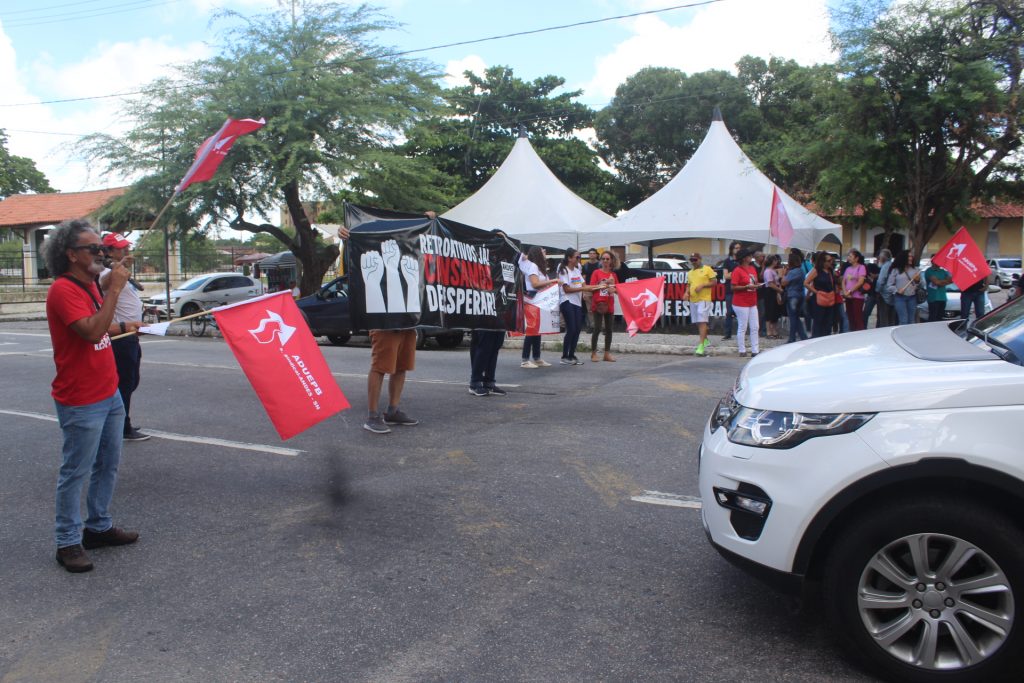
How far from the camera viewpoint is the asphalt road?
344 cm

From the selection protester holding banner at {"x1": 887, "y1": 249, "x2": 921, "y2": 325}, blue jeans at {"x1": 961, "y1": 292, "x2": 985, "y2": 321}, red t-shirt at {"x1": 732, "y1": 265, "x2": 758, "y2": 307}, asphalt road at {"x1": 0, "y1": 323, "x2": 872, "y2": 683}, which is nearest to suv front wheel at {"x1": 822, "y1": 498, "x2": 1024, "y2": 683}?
asphalt road at {"x1": 0, "y1": 323, "x2": 872, "y2": 683}

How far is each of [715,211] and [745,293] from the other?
270 inches

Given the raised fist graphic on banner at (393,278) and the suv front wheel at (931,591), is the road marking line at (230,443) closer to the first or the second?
the raised fist graphic on banner at (393,278)

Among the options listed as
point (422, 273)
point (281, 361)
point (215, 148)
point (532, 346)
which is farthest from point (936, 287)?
point (281, 361)

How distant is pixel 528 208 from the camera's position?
22.0 m

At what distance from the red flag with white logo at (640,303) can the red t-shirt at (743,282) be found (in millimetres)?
1168

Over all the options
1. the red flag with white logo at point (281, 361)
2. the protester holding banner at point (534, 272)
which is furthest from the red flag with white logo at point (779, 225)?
the red flag with white logo at point (281, 361)

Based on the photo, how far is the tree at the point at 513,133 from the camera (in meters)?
42.5

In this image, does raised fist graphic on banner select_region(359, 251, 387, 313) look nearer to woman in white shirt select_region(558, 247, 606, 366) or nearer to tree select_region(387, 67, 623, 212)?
woman in white shirt select_region(558, 247, 606, 366)

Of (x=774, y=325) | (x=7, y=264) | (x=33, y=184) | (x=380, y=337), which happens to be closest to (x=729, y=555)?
(x=380, y=337)

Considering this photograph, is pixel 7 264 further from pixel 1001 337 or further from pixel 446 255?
pixel 1001 337

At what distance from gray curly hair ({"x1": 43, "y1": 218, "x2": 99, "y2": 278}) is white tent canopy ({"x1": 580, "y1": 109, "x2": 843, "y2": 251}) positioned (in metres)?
16.1

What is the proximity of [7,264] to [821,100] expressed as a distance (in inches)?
1195

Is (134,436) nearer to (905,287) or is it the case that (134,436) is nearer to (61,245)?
(61,245)
